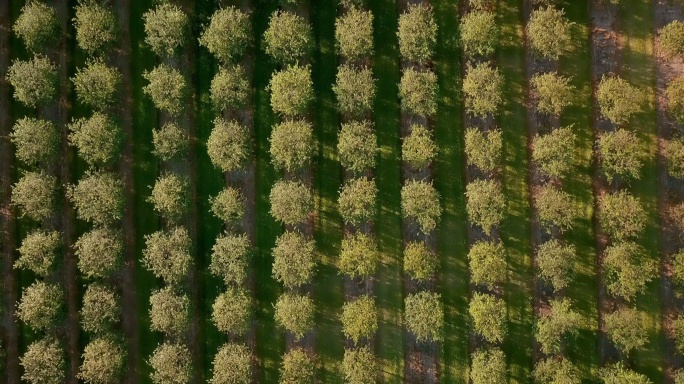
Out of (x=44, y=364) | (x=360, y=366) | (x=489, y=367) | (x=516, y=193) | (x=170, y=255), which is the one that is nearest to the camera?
(x=44, y=364)

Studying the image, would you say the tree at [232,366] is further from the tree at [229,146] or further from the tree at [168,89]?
the tree at [168,89]

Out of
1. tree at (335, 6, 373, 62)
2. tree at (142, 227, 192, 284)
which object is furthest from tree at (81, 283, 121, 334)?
tree at (335, 6, 373, 62)

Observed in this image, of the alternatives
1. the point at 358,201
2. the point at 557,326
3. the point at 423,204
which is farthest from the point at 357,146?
the point at 557,326

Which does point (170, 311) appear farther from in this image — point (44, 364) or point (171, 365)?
point (44, 364)

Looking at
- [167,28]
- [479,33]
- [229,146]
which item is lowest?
[229,146]

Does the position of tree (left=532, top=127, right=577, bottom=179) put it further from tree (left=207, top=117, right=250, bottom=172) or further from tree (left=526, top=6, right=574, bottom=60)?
tree (left=207, top=117, right=250, bottom=172)

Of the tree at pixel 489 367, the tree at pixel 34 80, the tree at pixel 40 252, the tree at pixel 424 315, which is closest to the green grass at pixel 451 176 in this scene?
the tree at pixel 424 315

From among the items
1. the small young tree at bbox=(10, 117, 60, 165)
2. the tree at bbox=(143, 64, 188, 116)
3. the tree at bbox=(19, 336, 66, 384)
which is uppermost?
the tree at bbox=(143, 64, 188, 116)
